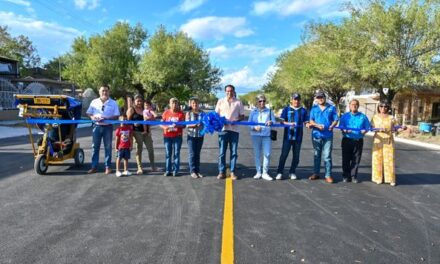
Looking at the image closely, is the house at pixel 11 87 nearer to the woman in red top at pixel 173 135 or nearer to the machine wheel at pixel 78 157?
the machine wheel at pixel 78 157

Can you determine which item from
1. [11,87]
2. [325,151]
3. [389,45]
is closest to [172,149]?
[325,151]

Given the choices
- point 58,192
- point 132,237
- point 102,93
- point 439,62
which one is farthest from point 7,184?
point 439,62

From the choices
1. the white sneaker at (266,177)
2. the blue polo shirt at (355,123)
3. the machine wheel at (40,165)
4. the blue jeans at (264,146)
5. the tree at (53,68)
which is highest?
the tree at (53,68)

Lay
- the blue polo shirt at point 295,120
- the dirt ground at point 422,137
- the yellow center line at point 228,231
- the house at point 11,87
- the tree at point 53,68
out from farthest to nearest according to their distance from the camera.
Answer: the tree at point 53,68
the house at point 11,87
the dirt ground at point 422,137
the blue polo shirt at point 295,120
the yellow center line at point 228,231

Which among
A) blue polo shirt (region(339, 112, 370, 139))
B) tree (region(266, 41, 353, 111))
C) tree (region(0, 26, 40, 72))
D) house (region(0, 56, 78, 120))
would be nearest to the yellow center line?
blue polo shirt (region(339, 112, 370, 139))

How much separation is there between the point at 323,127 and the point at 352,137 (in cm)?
68

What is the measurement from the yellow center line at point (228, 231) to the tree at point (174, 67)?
32902mm

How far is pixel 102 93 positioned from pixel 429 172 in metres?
8.24

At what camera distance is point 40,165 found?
302 inches

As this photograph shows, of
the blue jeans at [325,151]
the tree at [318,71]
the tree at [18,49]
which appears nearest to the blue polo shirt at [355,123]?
the blue jeans at [325,151]

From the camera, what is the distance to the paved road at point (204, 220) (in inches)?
155

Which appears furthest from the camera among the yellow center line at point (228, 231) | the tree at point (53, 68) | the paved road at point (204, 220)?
the tree at point (53, 68)

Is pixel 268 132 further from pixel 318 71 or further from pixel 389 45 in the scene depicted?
pixel 318 71

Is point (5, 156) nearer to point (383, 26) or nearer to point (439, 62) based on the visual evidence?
point (383, 26)
